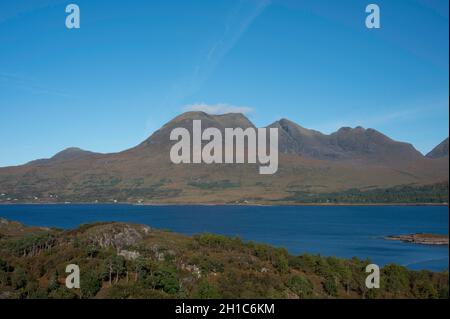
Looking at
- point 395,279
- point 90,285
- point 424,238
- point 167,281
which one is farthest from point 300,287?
point 424,238

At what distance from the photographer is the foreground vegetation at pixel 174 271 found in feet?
87.7

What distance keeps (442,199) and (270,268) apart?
533ft

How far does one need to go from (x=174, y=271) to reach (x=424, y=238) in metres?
68.4

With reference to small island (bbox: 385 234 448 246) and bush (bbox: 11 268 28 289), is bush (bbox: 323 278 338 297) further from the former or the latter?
small island (bbox: 385 234 448 246)

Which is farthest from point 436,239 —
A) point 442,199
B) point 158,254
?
point 442,199

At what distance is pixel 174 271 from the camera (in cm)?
2953

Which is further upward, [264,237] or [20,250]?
[20,250]

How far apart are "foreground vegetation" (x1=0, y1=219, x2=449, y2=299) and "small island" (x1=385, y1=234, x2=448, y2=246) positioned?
4649 cm

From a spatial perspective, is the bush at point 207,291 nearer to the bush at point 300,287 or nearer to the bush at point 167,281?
the bush at point 167,281

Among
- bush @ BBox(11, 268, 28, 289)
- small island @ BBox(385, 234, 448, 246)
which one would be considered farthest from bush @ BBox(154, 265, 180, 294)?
small island @ BBox(385, 234, 448, 246)

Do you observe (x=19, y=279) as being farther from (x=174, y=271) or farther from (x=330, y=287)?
(x=330, y=287)

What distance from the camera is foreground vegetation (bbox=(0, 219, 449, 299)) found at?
26719 millimetres
